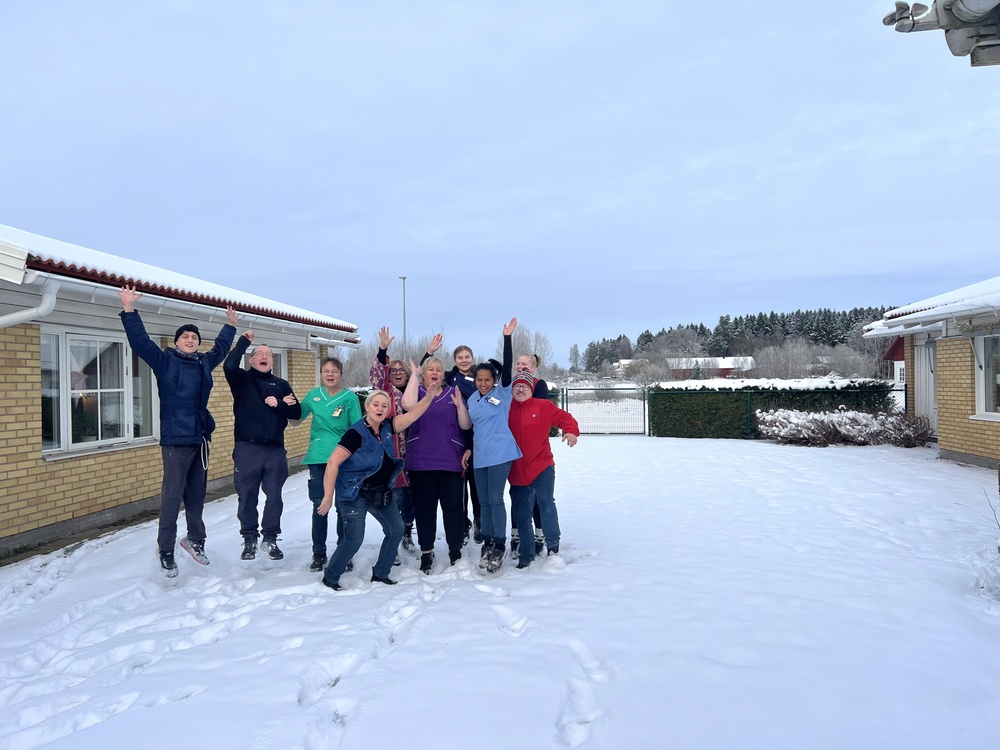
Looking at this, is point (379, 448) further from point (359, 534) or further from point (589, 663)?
point (589, 663)

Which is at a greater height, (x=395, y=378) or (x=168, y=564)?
(x=395, y=378)

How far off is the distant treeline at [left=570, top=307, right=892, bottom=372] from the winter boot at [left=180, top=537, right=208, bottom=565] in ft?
216

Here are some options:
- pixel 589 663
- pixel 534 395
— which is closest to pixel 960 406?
pixel 534 395

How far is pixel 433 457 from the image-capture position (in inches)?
184

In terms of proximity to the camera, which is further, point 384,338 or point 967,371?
point 967,371

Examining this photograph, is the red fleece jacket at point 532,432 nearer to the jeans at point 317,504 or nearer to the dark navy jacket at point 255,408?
the jeans at point 317,504

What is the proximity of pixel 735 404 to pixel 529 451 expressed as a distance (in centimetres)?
1212

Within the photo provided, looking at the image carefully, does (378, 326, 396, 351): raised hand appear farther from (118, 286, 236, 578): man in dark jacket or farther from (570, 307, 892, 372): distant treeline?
(570, 307, 892, 372): distant treeline

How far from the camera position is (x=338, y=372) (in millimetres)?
5137

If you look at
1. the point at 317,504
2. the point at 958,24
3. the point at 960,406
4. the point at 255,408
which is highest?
the point at 958,24

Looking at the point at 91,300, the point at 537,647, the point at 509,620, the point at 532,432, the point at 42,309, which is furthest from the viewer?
the point at 91,300

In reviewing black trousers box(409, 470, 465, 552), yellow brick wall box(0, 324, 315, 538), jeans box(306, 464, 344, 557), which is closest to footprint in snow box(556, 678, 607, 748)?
black trousers box(409, 470, 465, 552)

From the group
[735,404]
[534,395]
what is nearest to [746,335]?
[735,404]

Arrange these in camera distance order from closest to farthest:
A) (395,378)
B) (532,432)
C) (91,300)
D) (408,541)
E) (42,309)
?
(532,432) → (395,378) → (408,541) → (42,309) → (91,300)
